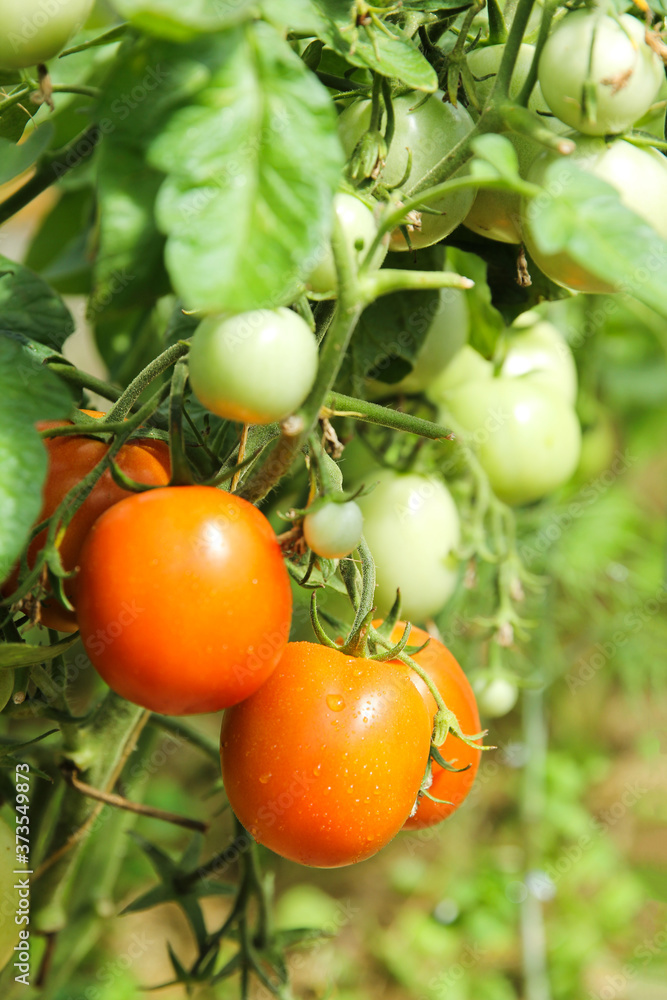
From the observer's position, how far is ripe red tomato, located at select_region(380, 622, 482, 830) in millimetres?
391

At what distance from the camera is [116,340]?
0.66 m

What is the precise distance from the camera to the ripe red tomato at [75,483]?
306 mm

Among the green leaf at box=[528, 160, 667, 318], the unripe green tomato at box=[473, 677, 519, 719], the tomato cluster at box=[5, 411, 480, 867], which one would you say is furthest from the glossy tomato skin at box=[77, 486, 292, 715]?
the unripe green tomato at box=[473, 677, 519, 719]

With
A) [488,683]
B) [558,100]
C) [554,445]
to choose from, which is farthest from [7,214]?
[488,683]

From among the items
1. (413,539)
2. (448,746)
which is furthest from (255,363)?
(413,539)

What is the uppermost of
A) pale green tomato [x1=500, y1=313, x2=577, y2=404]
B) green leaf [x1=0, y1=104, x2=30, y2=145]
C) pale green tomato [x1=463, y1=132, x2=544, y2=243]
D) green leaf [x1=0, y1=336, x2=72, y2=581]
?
green leaf [x1=0, y1=104, x2=30, y2=145]

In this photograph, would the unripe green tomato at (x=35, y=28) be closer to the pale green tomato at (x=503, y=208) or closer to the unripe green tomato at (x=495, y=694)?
the pale green tomato at (x=503, y=208)

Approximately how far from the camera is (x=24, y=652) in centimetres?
29

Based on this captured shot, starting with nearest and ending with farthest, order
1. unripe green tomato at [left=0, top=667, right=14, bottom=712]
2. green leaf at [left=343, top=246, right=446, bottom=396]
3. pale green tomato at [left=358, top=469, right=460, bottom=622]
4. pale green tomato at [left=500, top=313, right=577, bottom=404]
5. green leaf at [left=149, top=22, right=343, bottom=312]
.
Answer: green leaf at [left=149, top=22, right=343, bottom=312], unripe green tomato at [left=0, top=667, right=14, bottom=712], green leaf at [left=343, top=246, right=446, bottom=396], pale green tomato at [left=358, top=469, right=460, bottom=622], pale green tomato at [left=500, top=313, right=577, bottom=404]

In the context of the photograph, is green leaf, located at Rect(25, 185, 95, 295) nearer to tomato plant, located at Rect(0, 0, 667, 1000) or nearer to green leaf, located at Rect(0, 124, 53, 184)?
tomato plant, located at Rect(0, 0, 667, 1000)


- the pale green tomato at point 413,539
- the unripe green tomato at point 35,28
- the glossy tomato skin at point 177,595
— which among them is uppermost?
the unripe green tomato at point 35,28

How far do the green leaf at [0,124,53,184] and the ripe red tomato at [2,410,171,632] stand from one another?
183mm

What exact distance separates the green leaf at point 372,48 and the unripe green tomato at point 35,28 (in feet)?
0.28

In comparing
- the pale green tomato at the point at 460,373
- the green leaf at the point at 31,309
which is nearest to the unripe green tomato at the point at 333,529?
the green leaf at the point at 31,309
